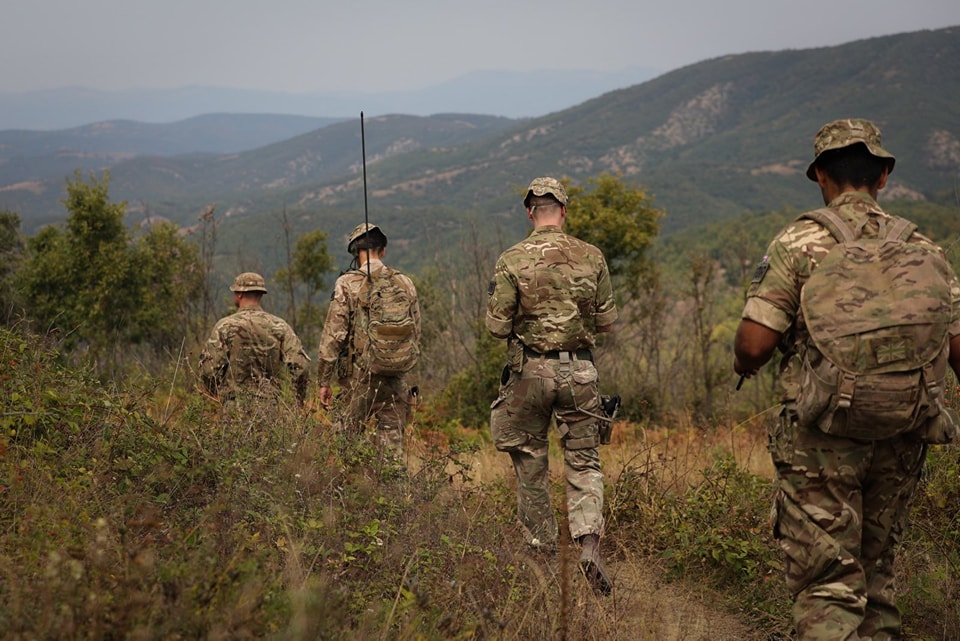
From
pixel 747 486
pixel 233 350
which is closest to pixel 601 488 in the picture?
pixel 747 486

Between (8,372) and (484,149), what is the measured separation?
16803 cm

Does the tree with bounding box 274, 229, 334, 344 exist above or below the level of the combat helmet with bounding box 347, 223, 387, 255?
below

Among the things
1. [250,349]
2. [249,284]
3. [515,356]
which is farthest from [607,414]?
[249,284]

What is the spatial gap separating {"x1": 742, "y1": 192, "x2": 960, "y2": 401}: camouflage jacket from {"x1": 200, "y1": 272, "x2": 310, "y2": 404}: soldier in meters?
3.81

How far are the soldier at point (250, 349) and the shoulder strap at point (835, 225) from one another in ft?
13.0

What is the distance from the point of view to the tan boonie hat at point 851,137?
2.68 m

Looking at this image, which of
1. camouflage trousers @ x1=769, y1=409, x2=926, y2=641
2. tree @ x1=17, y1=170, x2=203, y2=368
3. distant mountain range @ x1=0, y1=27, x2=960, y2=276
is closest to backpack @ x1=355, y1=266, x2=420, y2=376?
camouflage trousers @ x1=769, y1=409, x2=926, y2=641

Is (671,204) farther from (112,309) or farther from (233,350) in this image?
(233,350)

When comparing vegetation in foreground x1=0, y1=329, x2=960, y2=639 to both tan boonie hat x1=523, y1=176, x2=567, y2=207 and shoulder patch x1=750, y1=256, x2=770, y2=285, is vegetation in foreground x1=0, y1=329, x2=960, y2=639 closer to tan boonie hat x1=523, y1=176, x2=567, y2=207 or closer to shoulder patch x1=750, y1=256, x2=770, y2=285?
shoulder patch x1=750, y1=256, x2=770, y2=285

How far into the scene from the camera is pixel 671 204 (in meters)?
104

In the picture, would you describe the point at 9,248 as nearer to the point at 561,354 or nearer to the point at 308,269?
the point at 308,269

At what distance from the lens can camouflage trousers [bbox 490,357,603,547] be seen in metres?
4.05

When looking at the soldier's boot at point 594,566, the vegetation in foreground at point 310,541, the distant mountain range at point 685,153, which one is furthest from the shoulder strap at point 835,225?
the distant mountain range at point 685,153

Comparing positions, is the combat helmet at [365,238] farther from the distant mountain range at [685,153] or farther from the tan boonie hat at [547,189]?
the distant mountain range at [685,153]
